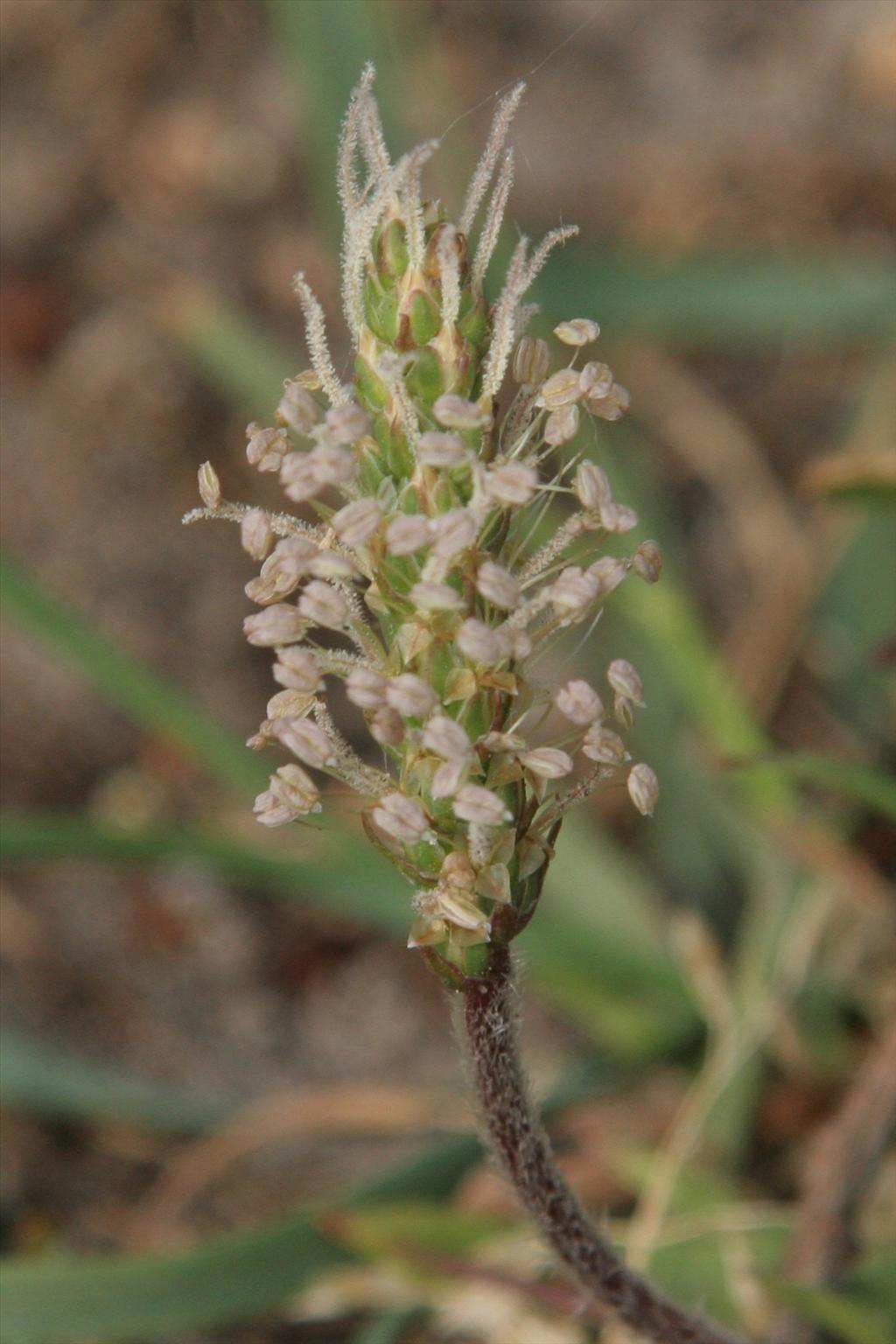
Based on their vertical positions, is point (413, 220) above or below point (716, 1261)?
above

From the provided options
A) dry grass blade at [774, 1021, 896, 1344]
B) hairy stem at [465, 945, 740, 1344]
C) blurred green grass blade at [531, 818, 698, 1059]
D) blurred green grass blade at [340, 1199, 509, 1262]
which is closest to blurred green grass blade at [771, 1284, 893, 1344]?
dry grass blade at [774, 1021, 896, 1344]

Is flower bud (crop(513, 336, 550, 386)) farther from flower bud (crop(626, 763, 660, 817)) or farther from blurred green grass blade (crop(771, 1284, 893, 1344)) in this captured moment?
blurred green grass blade (crop(771, 1284, 893, 1344))

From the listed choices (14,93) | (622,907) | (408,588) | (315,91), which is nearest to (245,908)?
(622,907)

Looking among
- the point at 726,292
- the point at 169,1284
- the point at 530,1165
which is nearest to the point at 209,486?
the point at 530,1165

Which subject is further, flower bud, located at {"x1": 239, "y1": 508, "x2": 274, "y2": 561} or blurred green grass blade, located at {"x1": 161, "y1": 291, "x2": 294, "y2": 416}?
blurred green grass blade, located at {"x1": 161, "y1": 291, "x2": 294, "y2": 416}

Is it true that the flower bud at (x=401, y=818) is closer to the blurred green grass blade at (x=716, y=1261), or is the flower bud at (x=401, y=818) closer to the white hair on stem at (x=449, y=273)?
the white hair on stem at (x=449, y=273)

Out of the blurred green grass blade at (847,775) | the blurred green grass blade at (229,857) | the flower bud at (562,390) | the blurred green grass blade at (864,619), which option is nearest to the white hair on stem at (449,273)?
the flower bud at (562,390)

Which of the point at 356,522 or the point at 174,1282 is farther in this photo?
the point at 174,1282

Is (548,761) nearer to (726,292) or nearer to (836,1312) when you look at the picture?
(836,1312)
